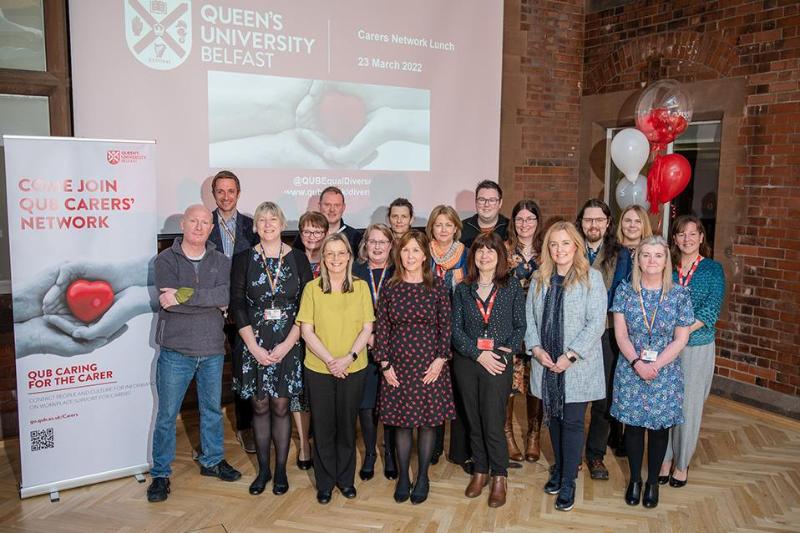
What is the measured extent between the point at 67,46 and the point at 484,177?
3.39 meters

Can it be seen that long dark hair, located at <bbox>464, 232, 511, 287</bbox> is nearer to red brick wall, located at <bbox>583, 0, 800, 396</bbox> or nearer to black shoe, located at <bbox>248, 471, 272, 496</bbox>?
black shoe, located at <bbox>248, 471, 272, 496</bbox>

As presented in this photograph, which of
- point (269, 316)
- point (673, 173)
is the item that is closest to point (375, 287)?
point (269, 316)

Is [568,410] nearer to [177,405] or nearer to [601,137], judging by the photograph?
[177,405]

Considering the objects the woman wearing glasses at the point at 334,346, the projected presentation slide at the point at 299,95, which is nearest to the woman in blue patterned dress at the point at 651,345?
the woman wearing glasses at the point at 334,346

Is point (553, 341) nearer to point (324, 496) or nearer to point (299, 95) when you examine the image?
point (324, 496)

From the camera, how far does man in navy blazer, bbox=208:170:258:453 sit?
13.1 ft

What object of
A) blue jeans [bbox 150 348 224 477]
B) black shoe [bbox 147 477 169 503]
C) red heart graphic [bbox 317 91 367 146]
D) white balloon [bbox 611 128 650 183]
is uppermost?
red heart graphic [bbox 317 91 367 146]

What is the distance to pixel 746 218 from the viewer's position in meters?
5.04

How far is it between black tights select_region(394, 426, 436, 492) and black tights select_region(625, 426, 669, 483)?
1.01 metres

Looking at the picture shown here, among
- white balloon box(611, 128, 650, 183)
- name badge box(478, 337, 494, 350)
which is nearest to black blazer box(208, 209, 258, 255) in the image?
name badge box(478, 337, 494, 350)

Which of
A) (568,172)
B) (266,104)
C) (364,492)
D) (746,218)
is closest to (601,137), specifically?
(568,172)

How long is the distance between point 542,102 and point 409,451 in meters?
4.13

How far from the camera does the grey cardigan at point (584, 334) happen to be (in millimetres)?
3213

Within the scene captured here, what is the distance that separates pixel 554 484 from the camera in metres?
3.56
